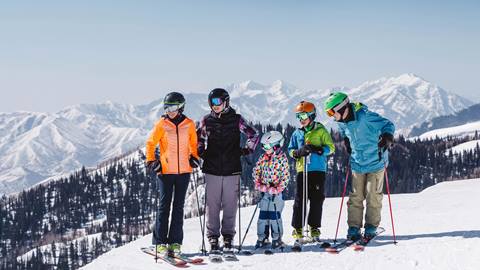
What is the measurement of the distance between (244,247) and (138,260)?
7.74 ft

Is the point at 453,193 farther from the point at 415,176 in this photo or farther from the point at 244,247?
the point at 415,176

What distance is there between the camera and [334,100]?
9797mm

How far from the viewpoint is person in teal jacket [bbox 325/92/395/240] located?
9.80m

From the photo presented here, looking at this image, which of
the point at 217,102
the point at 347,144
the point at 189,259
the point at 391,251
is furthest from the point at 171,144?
the point at 391,251

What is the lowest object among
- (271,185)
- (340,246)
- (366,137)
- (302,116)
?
(340,246)

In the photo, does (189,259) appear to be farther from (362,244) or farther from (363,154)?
(363,154)

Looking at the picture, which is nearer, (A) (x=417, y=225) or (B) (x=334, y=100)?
(B) (x=334, y=100)

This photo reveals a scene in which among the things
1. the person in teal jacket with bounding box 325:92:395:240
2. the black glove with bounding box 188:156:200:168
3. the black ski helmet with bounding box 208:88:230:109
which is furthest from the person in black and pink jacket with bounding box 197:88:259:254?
the person in teal jacket with bounding box 325:92:395:240

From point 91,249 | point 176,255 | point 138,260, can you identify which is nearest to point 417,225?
point 176,255

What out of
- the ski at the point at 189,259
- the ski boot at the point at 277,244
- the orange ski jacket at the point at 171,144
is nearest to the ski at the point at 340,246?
the ski boot at the point at 277,244

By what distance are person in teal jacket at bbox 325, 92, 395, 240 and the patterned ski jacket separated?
1487 millimetres

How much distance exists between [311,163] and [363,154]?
44.9 inches

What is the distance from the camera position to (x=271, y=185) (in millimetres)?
9938

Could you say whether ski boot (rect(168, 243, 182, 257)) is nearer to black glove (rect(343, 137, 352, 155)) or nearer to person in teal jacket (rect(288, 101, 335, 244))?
person in teal jacket (rect(288, 101, 335, 244))
